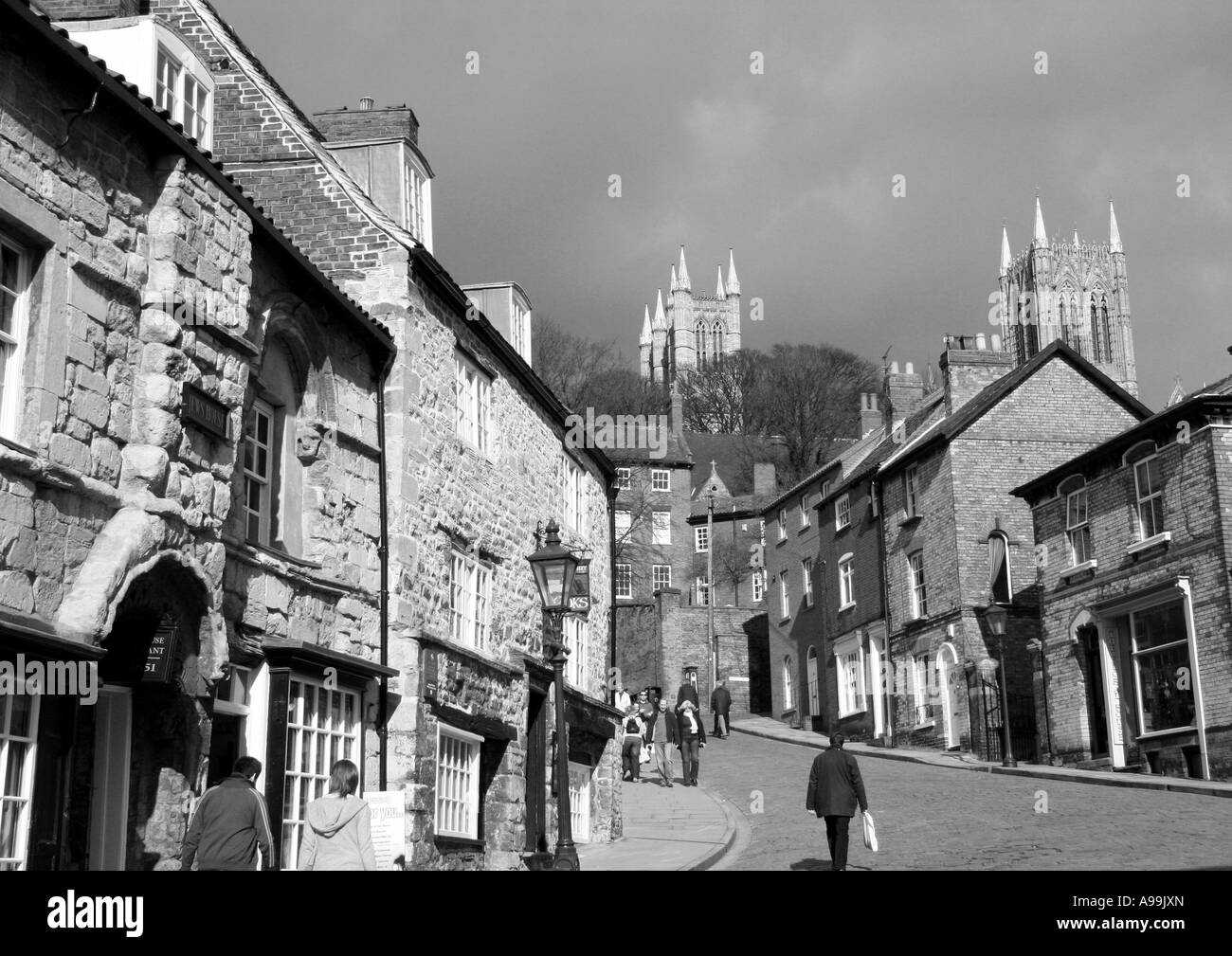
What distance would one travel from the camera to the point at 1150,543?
26.2m

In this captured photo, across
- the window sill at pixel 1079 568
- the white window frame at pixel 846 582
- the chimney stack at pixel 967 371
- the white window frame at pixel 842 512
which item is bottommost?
the window sill at pixel 1079 568

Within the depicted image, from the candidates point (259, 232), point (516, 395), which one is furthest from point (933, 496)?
point (259, 232)

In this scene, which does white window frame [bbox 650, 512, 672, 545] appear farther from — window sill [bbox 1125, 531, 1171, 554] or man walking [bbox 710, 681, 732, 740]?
window sill [bbox 1125, 531, 1171, 554]

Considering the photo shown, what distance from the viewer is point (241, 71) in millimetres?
16766

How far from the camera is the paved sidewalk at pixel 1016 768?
22766mm

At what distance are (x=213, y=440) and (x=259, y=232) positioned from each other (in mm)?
2349

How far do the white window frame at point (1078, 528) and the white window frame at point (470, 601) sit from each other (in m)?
15.7

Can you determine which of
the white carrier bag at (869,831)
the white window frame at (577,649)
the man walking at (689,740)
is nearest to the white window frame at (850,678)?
the man walking at (689,740)

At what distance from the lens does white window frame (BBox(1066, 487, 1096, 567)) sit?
94.4 ft

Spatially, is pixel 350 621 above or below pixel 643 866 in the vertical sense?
above

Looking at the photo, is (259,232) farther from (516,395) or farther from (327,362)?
(516,395)

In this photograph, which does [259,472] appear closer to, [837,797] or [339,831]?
[339,831]

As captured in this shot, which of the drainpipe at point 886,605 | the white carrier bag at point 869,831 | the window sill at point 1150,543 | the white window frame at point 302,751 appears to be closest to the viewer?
the white window frame at point 302,751

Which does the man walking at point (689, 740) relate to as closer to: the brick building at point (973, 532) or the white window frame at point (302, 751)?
the brick building at point (973, 532)
